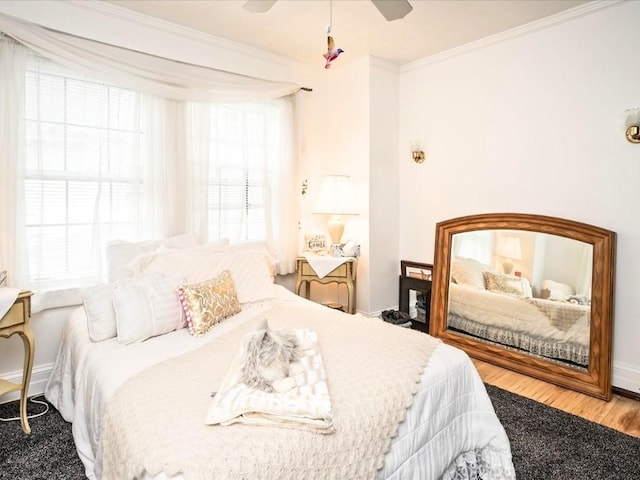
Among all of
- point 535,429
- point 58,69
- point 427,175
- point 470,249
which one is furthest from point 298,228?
point 535,429

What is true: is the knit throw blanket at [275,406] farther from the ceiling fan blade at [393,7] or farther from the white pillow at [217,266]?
the ceiling fan blade at [393,7]

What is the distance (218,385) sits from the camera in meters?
1.52

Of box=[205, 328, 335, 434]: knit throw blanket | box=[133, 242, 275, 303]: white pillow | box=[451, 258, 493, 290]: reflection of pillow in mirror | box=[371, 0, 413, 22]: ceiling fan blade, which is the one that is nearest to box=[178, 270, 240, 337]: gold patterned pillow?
box=[133, 242, 275, 303]: white pillow

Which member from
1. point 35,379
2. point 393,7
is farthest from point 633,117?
point 35,379

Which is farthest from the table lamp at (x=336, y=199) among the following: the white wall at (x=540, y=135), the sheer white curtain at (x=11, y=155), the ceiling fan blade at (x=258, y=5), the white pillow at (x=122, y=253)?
the sheer white curtain at (x=11, y=155)

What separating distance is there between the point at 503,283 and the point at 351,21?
7.57 ft

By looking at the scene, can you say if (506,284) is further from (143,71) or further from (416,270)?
(143,71)

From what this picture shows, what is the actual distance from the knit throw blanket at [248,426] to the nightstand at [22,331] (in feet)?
3.26

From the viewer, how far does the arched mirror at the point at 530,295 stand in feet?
8.77

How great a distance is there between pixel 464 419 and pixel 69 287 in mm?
2521

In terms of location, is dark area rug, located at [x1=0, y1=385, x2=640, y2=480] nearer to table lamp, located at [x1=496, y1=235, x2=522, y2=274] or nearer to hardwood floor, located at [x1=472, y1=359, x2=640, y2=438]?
hardwood floor, located at [x1=472, y1=359, x2=640, y2=438]

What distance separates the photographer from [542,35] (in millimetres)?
2982

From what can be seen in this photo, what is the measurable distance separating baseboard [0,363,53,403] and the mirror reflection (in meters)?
3.06

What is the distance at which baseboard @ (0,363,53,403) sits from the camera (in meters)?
2.55
